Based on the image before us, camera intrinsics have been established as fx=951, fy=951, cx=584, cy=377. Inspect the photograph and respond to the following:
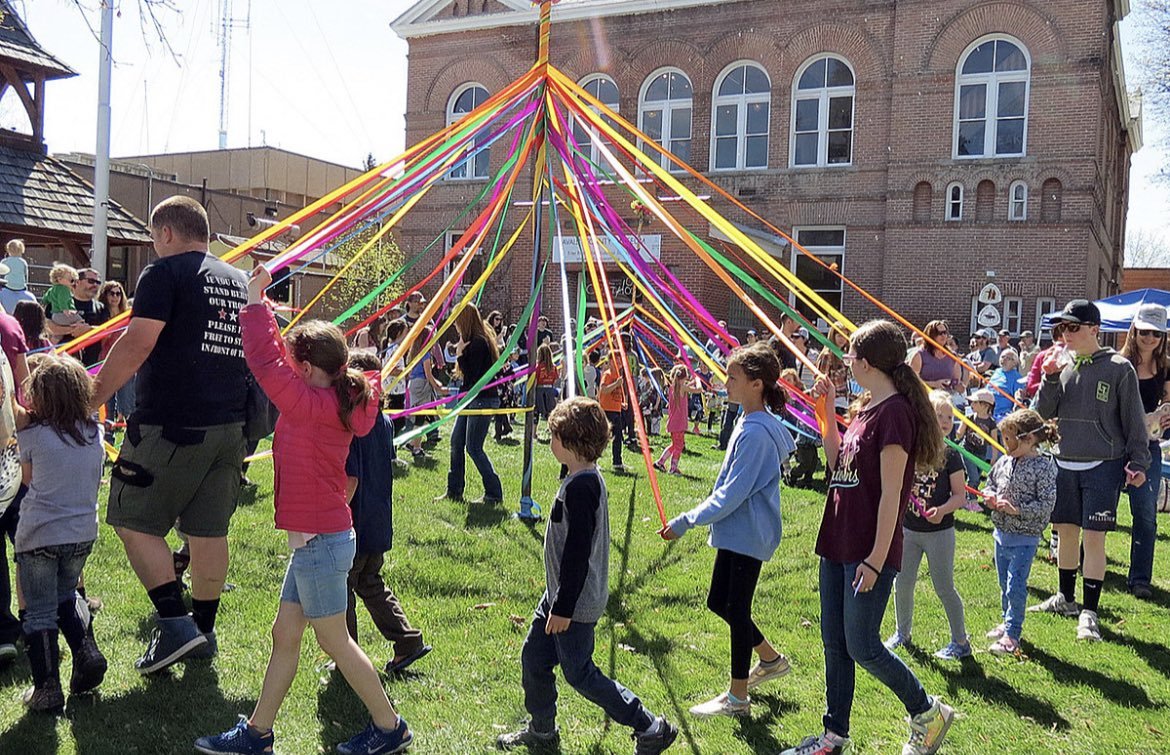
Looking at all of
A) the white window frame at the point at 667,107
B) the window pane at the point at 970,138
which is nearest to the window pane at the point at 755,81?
the white window frame at the point at 667,107

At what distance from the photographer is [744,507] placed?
12.7ft

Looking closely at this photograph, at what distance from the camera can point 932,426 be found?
337cm

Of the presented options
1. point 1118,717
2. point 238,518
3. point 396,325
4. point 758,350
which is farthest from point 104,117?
point 1118,717

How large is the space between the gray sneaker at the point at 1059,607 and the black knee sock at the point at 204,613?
4464 mm

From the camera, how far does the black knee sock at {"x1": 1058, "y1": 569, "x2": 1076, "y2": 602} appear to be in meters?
→ 5.47

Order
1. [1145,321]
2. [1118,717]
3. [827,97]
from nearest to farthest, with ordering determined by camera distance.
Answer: [1118,717] → [1145,321] → [827,97]

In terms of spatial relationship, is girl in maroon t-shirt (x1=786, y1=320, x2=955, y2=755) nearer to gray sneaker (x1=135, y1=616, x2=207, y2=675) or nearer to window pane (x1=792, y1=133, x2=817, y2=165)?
gray sneaker (x1=135, y1=616, x2=207, y2=675)

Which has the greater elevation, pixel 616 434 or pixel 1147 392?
pixel 1147 392

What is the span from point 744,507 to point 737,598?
1.22 feet

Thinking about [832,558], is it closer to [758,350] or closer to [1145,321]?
[758,350]

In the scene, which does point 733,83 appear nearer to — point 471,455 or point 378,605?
point 471,455

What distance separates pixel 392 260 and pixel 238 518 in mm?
17140

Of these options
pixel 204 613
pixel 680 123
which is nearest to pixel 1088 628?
pixel 204 613

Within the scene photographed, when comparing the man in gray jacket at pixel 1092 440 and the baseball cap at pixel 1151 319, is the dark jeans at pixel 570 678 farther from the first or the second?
the baseball cap at pixel 1151 319
